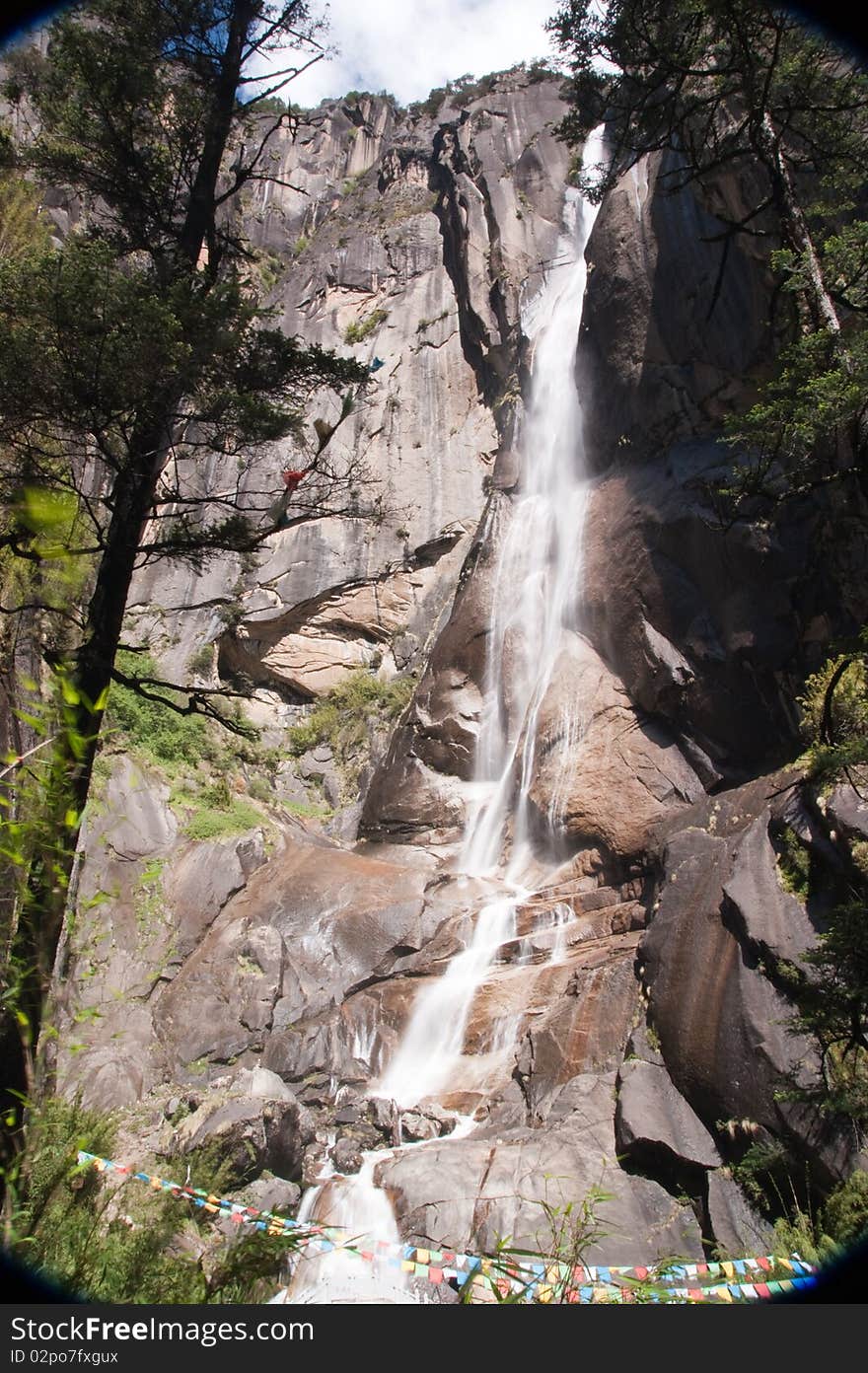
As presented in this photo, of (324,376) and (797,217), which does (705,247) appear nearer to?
(797,217)

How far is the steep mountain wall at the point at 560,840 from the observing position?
732cm

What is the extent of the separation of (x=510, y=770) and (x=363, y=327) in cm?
2184

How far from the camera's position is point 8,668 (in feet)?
16.9

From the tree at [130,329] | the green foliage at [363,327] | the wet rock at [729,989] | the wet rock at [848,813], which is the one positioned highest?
the green foliage at [363,327]

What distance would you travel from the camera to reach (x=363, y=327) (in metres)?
30.8

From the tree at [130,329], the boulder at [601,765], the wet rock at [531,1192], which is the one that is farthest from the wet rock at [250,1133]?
the boulder at [601,765]

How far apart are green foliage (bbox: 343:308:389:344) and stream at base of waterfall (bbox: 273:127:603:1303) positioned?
7.16 meters

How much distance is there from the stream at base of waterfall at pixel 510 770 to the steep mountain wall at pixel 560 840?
0.27 meters

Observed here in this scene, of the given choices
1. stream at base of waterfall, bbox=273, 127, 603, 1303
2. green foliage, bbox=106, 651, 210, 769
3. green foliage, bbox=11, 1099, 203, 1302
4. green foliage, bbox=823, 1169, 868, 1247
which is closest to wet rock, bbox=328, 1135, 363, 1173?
stream at base of waterfall, bbox=273, 127, 603, 1303

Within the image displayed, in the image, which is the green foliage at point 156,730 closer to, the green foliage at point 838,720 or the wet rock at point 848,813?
the green foliage at point 838,720

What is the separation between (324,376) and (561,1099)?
25.5 feet

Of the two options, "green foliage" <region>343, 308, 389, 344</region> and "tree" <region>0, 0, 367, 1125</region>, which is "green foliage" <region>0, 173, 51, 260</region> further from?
"green foliage" <region>343, 308, 389, 344</region>

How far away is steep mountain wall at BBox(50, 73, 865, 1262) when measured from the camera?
24.0 feet

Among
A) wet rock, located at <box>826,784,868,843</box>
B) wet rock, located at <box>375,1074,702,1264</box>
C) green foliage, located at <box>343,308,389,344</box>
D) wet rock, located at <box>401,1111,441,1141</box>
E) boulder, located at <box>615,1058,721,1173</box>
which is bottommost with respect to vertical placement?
wet rock, located at <box>401,1111,441,1141</box>
